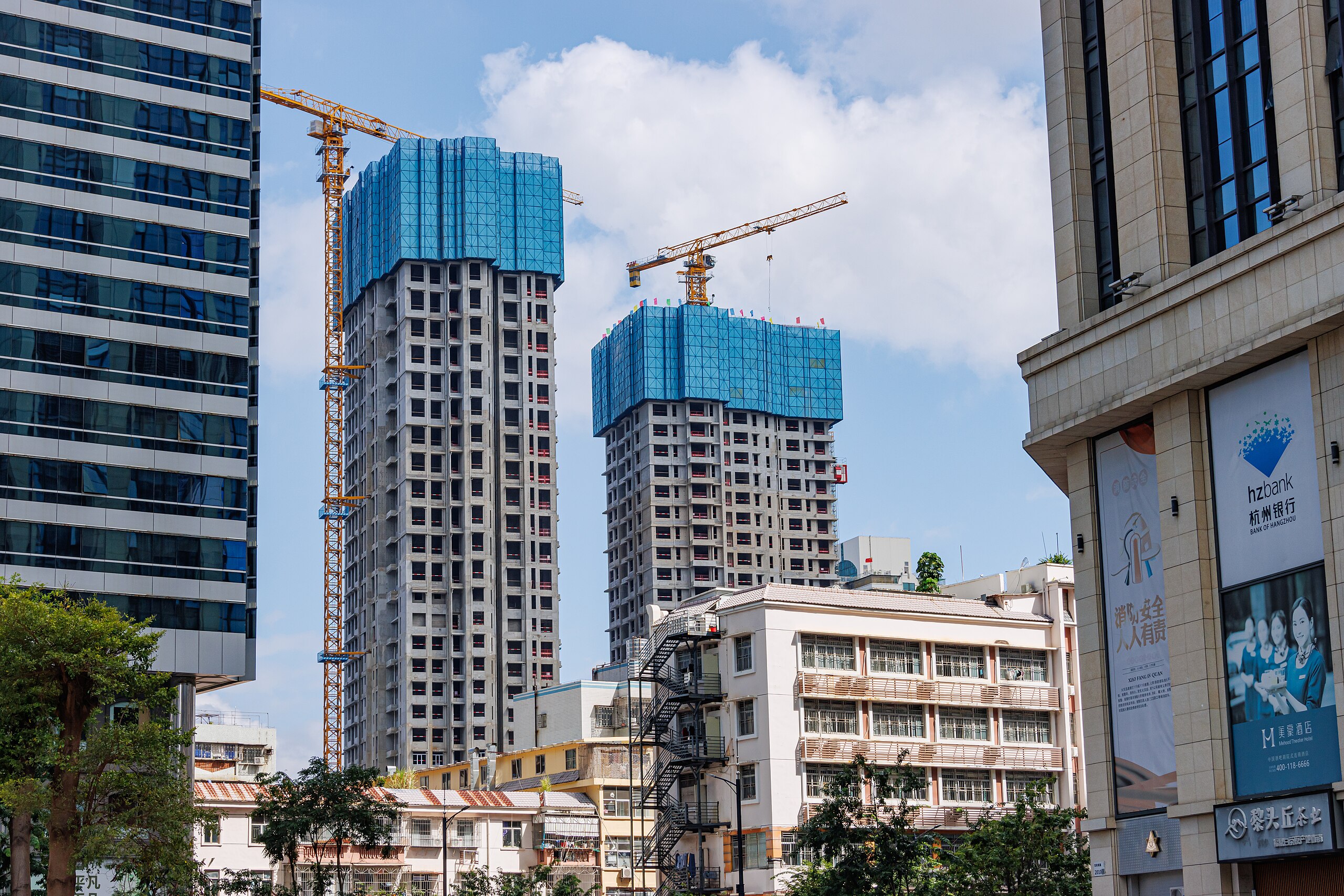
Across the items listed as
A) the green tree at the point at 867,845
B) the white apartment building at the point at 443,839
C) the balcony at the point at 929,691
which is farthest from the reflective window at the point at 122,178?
the green tree at the point at 867,845

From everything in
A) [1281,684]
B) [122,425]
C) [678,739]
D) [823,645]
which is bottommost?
[1281,684]

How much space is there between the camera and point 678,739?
10331 cm

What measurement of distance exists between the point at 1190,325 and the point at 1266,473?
5.18 m

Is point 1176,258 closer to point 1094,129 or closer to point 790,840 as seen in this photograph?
point 1094,129

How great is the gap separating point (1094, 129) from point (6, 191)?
58.0m

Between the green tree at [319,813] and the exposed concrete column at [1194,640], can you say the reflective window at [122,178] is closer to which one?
the green tree at [319,813]

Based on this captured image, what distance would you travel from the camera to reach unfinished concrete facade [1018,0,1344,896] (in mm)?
47000

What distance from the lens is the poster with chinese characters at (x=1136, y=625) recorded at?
171 feet

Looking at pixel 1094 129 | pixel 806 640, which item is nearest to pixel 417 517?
pixel 806 640

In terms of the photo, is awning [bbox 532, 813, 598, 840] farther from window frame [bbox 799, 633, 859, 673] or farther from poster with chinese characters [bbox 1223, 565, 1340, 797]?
poster with chinese characters [bbox 1223, 565, 1340, 797]

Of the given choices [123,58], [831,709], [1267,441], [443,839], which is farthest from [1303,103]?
[443,839]

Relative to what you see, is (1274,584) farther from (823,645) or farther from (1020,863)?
(823,645)

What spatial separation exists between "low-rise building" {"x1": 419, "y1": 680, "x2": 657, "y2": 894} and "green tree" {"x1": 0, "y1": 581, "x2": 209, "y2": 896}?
140 feet

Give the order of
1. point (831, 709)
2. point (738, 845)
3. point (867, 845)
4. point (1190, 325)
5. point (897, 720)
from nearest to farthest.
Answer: point (1190, 325) < point (867, 845) < point (738, 845) < point (831, 709) < point (897, 720)
